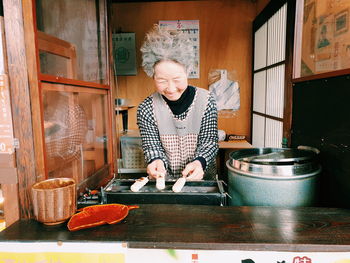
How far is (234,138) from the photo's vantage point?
4.62 metres

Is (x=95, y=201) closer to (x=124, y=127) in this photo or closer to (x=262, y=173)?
(x=262, y=173)

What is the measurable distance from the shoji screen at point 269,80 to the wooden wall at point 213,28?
0.71 feet

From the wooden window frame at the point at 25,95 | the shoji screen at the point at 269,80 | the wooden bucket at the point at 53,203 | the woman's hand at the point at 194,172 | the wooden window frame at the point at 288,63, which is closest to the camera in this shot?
the wooden bucket at the point at 53,203

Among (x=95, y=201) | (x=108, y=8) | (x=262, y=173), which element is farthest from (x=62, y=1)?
(x=262, y=173)

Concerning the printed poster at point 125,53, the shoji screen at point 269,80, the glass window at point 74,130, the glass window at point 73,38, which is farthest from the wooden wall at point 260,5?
the glass window at point 74,130

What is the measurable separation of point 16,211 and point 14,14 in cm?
91

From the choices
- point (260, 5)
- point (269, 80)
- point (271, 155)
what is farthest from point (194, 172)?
point (260, 5)

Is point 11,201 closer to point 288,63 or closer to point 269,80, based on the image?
point 288,63

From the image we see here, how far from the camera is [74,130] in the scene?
186 cm

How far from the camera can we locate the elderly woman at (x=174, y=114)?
5.87 feet

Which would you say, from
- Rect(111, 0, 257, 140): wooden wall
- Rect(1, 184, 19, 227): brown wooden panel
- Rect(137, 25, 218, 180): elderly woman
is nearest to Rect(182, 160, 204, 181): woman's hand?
Rect(137, 25, 218, 180): elderly woman

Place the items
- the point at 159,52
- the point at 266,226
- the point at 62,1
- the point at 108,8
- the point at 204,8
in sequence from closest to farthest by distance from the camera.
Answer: the point at 266,226
the point at 159,52
the point at 62,1
the point at 108,8
the point at 204,8

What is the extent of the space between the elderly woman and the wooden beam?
31.3 inches

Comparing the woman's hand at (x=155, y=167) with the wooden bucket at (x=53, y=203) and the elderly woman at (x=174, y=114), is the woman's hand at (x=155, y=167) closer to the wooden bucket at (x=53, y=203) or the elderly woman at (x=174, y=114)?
the elderly woman at (x=174, y=114)
